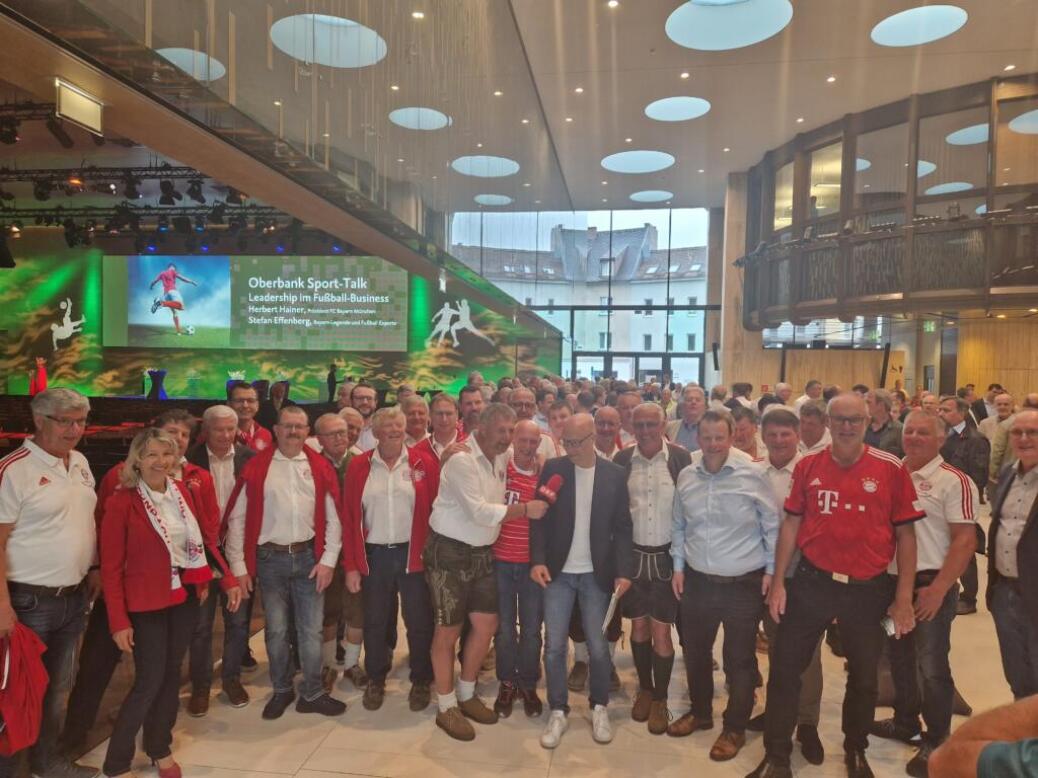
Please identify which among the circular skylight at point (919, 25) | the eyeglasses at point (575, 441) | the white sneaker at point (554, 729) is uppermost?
the circular skylight at point (919, 25)

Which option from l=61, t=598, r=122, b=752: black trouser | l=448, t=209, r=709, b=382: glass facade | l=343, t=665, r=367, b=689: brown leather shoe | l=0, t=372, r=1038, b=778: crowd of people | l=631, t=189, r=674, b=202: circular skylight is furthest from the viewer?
l=448, t=209, r=709, b=382: glass facade

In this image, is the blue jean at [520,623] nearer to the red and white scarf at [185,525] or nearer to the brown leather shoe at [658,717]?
the brown leather shoe at [658,717]

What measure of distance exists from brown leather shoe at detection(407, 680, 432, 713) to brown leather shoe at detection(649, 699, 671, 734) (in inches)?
47.2

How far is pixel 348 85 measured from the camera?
7.79 m

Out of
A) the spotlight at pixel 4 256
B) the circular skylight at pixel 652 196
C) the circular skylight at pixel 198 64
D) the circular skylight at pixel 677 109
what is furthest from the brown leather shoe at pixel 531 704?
the circular skylight at pixel 652 196

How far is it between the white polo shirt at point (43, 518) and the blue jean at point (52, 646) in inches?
3.6

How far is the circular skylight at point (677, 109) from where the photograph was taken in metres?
11.1

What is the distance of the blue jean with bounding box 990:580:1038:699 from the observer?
263cm

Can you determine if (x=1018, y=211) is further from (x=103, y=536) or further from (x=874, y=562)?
(x=103, y=536)

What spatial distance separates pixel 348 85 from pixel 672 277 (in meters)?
14.2

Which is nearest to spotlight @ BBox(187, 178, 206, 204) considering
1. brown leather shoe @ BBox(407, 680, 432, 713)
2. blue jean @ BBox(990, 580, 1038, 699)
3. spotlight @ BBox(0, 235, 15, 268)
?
spotlight @ BBox(0, 235, 15, 268)

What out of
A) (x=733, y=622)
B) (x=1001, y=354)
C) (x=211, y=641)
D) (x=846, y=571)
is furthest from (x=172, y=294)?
(x=1001, y=354)

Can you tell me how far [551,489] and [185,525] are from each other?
1.66m

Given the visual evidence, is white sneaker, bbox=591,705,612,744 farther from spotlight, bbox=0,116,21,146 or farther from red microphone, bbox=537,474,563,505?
spotlight, bbox=0,116,21,146
